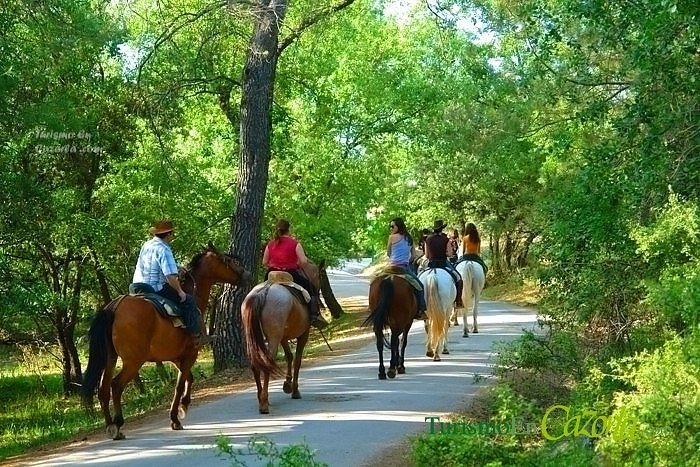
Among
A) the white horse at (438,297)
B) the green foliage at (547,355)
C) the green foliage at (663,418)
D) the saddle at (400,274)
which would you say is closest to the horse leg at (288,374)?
the saddle at (400,274)

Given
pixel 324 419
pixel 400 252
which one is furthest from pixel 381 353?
pixel 324 419

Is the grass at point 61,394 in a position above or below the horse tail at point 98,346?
below

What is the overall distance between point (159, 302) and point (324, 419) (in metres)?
2.70

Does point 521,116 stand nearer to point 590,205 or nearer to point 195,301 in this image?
point 590,205

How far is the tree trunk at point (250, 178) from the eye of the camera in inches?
698

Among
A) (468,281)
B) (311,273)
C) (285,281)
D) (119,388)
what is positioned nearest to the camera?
(119,388)

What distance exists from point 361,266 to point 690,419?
100545mm

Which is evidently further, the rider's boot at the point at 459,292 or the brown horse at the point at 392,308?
the rider's boot at the point at 459,292

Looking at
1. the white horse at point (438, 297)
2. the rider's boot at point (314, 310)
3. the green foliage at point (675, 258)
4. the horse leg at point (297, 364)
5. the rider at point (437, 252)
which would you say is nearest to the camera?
the green foliage at point (675, 258)

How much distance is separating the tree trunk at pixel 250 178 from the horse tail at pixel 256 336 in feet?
16.6

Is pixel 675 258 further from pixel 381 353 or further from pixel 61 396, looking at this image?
pixel 61 396

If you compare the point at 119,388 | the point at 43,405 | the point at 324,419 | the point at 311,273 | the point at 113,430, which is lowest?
the point at 43,405

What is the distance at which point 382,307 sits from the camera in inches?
602

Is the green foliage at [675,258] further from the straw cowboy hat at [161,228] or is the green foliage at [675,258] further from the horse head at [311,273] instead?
the straw cowboy hat at [161,228]
